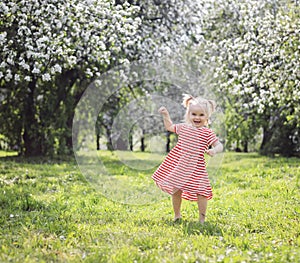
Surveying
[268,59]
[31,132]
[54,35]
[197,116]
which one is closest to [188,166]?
[197,116]

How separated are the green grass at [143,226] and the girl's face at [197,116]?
1213mm

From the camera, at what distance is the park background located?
4.91m

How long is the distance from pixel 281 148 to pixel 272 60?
6.45 m

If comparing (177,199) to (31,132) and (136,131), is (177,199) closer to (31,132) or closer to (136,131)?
(31,132)

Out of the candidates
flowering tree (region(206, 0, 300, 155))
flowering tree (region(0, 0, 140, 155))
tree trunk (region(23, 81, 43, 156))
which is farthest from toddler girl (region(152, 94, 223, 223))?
tree trunk (region(23, 81, 43, 156))

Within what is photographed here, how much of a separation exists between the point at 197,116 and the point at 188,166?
2.03 ft

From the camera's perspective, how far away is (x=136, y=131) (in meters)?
16.6

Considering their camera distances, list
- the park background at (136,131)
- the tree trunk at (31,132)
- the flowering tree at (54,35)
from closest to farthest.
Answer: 1. the park background at (136,131)
2. the flowering tree at (54,35)
3. the tree trunk at (31,132)

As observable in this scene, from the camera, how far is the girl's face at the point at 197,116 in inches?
230

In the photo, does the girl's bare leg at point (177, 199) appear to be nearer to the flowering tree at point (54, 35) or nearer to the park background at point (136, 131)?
the park background at point (136, 131)

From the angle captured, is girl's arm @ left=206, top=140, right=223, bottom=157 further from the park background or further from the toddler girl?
the park background

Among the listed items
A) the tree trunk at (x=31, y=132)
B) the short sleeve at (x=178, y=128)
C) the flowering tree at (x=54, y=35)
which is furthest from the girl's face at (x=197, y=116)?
the tree trunk at (x=31, y=132)

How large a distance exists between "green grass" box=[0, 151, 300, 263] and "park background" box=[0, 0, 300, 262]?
2 centimetres

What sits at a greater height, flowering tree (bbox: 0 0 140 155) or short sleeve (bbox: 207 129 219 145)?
flowering tree (bbox: 0 0 140 155)
